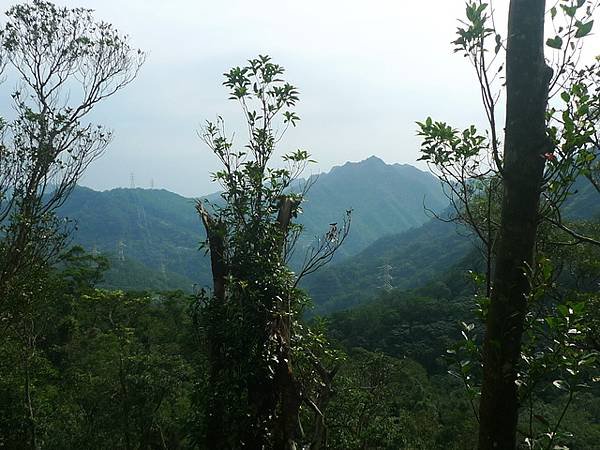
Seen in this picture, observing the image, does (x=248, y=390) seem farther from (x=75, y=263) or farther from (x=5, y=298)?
(x=75, y=263)

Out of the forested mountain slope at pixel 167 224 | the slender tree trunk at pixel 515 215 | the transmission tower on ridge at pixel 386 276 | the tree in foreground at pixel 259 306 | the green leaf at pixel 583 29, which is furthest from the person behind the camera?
the forested mountain slope at pixel 167 224

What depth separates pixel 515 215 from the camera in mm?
1469

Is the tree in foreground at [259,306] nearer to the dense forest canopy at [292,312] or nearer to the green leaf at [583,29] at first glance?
the dense forest canopy at [292,312]

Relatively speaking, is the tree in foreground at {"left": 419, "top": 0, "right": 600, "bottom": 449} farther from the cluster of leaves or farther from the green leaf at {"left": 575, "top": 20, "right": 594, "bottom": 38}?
the cluster of leaves

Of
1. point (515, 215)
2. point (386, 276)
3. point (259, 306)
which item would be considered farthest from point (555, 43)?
point (386, 276)

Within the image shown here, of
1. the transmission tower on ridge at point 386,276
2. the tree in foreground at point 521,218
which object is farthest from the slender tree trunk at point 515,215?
the transmission tower on ridge at point 386,276

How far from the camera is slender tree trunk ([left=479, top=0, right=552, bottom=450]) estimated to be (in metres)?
1.43

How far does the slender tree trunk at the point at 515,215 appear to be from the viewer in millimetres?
1426

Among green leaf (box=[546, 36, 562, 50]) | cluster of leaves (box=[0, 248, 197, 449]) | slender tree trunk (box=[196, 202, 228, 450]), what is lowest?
cluster of leaves (box=[0, 248, 197, 449])

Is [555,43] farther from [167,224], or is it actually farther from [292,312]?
[167,224]

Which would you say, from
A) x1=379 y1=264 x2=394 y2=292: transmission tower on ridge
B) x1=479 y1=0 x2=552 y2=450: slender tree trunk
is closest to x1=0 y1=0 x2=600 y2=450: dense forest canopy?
x1=479 y1=0 x2=552 y2=450: slender tree trunk

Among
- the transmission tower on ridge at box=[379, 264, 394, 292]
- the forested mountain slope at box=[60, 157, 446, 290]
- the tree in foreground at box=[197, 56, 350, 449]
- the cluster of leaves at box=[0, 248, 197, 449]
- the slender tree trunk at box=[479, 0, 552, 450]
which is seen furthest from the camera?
the forested mountain slope at box=[60, 157, 446, 290]

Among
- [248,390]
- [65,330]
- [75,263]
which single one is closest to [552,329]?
[248,390]

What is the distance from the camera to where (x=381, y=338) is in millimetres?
35812
